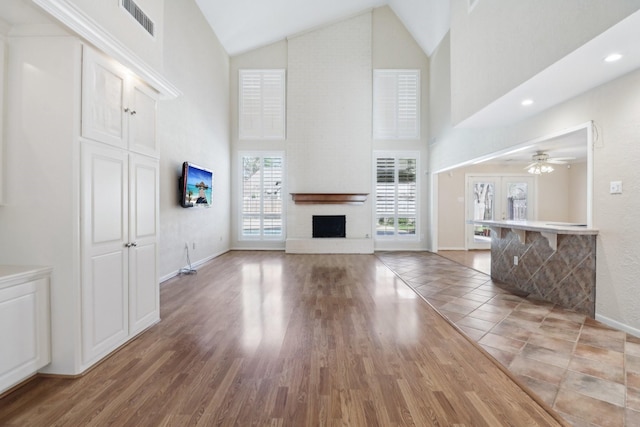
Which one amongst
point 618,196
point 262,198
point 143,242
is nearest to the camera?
point 143,242

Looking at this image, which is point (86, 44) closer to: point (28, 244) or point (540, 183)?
point (28, 244)

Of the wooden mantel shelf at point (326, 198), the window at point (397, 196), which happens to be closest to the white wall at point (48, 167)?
the wooden mantel shelf at point (326, 198)

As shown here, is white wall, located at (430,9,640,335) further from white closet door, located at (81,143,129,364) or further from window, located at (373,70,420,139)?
window, located at (373,70,420,139)

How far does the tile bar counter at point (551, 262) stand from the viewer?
331 centimetres

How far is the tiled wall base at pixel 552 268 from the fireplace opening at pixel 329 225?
12.9 feet

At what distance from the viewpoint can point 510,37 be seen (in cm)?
331

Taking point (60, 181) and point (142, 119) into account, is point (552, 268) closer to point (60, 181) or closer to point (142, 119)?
point (142, 119)

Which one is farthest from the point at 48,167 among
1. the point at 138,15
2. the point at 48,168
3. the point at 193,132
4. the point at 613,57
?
the point at 613,57

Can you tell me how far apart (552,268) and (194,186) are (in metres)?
5.59

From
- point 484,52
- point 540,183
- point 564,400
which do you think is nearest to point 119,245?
point 564,400

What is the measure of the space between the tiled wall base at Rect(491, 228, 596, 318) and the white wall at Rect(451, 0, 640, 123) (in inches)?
77.9

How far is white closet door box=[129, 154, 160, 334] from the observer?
2.61 m

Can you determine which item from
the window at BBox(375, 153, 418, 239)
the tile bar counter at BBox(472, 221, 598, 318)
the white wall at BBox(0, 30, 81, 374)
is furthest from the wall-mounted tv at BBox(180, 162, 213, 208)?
the tile bar counter at BBox(472, 221, 598, 318)

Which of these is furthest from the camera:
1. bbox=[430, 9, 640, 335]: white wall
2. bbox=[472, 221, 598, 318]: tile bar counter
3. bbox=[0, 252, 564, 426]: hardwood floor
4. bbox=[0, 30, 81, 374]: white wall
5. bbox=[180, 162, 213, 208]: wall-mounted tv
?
bbox=[180, 162, 213, 208]: wall-mounted tv
